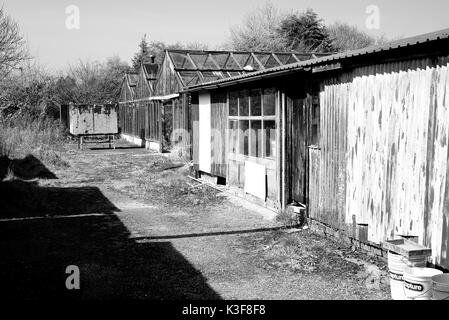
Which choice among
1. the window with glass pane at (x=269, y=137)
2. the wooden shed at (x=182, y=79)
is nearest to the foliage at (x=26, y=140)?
the wooden shed at (x=182, y=79)

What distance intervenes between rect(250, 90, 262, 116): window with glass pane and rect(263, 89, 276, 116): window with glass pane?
276 mm

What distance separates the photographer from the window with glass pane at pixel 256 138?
1127cm

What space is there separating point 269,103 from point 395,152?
4569 millimetres

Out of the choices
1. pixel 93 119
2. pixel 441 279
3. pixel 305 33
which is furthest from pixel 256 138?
pixel 305 33

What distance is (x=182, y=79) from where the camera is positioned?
2216 centimetres

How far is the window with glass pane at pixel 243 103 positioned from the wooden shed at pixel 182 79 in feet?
23.1

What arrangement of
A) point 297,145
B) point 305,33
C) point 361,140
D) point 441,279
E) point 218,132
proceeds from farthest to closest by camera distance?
1. point 305,33
2. point 218,132
3. point 297,145
4. point 361,140
5. point 441,279

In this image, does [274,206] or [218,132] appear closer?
[274,206]

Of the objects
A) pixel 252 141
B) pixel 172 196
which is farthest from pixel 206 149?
pixel 252 141

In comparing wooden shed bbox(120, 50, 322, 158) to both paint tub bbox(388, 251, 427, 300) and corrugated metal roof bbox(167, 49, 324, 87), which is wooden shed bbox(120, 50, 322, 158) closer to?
corrugated metal roof bbox(167, 49, 324, 87)

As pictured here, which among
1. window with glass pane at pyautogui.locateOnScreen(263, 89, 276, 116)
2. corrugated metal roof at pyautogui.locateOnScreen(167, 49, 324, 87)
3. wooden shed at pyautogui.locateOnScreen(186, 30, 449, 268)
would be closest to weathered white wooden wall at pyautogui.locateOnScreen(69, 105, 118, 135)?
corrugated metal roof at pyautogui.locateOnScreen(167, 49, 324, 87)

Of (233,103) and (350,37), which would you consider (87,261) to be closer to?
(233,103)

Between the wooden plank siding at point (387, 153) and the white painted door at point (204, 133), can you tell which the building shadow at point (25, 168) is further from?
the wooden plank siding at point (387, 153)
